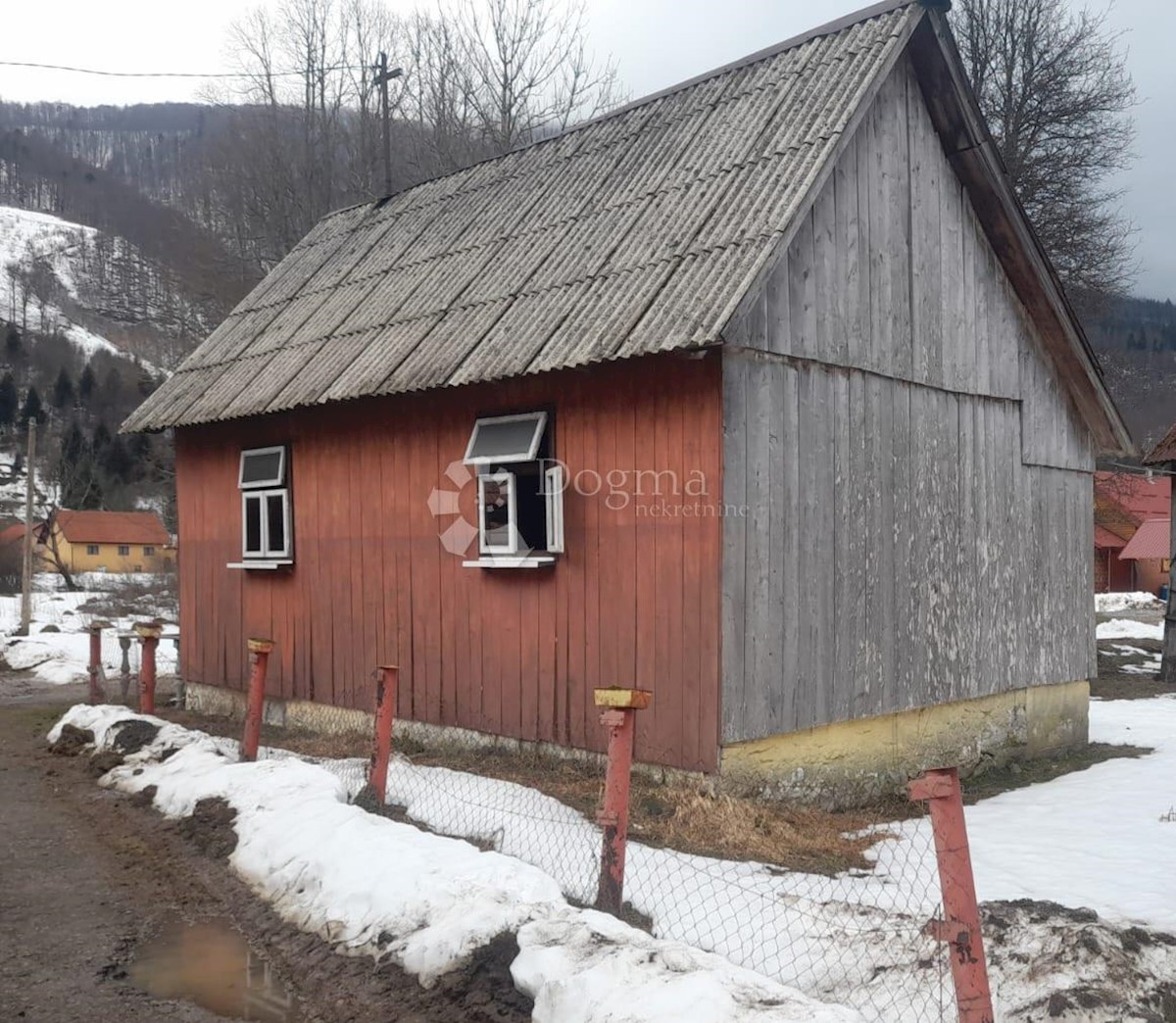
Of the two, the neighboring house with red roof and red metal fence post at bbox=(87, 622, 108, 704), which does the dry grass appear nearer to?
red metal fence post at bbox=(87, 622, 108, 704)

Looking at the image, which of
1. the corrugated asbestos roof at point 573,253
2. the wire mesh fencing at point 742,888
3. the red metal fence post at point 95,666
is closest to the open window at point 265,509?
the corrugated asbestos roof at point 573,253

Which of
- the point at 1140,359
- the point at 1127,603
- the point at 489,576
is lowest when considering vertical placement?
the point at 1127,603

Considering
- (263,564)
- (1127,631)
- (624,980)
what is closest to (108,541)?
(1127,631)

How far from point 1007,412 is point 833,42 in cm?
372

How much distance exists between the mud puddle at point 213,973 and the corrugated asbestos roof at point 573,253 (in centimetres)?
423

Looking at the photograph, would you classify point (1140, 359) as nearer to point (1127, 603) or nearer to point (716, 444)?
point (1127, 603)

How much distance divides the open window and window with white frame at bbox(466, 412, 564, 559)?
3.15m

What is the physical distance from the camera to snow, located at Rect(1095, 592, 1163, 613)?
1623 inches

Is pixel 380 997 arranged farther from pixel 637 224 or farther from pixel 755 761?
pixel 637 224

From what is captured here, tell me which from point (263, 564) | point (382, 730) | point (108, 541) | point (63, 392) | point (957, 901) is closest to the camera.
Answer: point (957, 901)

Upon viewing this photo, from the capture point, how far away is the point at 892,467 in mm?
9414

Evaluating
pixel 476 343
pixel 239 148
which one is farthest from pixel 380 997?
pixel 239 148

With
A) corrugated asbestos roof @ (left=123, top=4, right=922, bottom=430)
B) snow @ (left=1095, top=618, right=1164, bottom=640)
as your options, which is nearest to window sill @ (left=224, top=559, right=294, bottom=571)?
corrugated asbestos roof @ (left=123, top=4, right=922, bottom=430)

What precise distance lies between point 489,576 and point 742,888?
434cm
